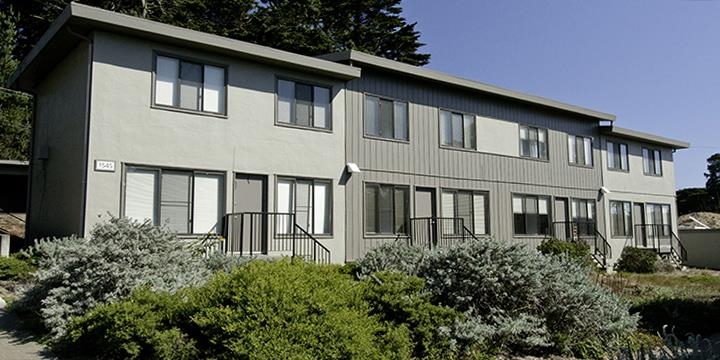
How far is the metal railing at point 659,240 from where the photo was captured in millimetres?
24391

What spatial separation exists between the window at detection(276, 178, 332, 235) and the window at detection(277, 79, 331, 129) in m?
1.43

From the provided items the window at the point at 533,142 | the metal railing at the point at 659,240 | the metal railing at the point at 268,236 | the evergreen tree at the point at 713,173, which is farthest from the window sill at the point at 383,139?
the evergreen tree at the point at 713,173

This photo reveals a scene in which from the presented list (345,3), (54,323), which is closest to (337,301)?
(54,323)

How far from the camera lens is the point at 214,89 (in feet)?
41.5

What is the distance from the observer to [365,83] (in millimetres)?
15500

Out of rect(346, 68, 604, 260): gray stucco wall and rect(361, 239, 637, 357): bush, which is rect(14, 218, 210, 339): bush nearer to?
rect(361, 239, 637, 357): bush

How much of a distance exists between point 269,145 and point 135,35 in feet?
11.9

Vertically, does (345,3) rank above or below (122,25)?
above

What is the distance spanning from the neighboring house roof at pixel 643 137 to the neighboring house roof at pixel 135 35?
13.1m

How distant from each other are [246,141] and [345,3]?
19669 millimetres

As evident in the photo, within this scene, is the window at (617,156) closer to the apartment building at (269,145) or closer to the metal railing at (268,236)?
the apartment building at (269,145)

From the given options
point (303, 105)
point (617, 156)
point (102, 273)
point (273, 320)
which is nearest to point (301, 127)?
point (303, 105)

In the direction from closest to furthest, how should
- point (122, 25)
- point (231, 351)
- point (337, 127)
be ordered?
point (231, 351) < point (122, 25) < point (337, 127)

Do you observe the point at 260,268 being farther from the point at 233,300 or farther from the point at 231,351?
the point at 231,351
